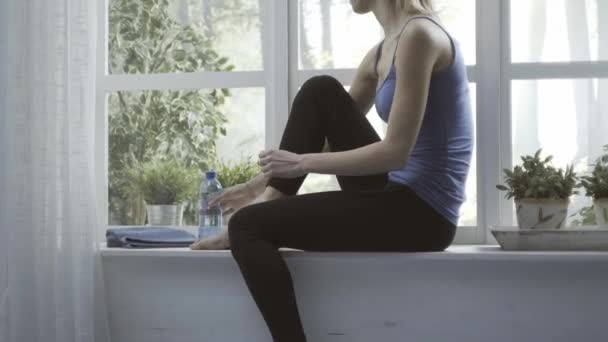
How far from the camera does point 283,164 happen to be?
1.83 m

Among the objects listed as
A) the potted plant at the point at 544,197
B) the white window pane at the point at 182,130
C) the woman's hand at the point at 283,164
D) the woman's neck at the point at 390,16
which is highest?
the woman's neck at the point at 390,16

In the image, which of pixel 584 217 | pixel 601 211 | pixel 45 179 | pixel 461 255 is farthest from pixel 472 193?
pixel 45 179

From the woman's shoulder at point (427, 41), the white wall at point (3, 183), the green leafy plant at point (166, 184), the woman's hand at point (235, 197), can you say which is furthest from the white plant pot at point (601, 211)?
the white wall at point (3, 183)

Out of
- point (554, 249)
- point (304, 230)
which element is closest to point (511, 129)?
point (554, 249)

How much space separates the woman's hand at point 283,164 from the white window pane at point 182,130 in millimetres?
655

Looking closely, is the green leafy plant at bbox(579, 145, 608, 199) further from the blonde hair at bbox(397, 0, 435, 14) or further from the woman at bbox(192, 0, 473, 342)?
the blonde hair at bbox(397, 0, 435, 14)

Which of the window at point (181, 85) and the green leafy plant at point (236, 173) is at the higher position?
the window at point (181, 85)

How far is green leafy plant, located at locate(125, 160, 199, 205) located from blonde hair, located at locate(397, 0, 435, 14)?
3.04ft

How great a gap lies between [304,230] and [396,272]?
0.27m

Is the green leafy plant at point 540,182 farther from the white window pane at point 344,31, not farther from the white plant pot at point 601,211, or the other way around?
the white window pane at point 344,31

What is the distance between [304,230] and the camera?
1821mm

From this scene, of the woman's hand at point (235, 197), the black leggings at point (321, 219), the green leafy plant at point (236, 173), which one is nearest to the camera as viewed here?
the black leggings at point (321, 219)

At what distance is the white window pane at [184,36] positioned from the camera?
8.18ft

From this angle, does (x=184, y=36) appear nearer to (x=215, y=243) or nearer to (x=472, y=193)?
(x=215, y=243)
